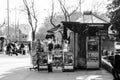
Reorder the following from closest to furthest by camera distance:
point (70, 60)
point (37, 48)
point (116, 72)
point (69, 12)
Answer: point (116, 72), point (70, 60), point (37, 48), point (69, 12)

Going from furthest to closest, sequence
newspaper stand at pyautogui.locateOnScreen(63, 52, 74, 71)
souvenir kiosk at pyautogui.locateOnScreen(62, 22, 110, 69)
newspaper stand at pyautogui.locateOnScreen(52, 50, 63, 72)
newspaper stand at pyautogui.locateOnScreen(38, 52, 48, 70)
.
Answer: souvenir kiosk at pyautogui.locateOnScreen(62, 22, 110, 69), newspaper stand at pyautogui.locateOnScreen(38, 52, 48, 70), newspaper stand at pyautogui.locateOnScreen(52, 50, 63, 72), newspaper stand at pyautogui.locateOnScreen(63, 52, 74, 71)

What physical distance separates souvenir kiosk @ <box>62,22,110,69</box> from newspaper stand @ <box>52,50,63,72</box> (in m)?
1.17

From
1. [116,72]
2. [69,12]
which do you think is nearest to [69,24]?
[116,72]

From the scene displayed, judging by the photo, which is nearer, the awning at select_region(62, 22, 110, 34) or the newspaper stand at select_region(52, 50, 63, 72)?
the newspaper stand at select_region(52, 50, 63, 72)

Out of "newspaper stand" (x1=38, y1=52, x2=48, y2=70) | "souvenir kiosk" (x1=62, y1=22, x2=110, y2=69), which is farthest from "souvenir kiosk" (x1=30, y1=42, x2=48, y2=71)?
"souvenir kiosk" (x1=62, y1=22, x2=110, y2=69)

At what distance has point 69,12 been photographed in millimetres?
47000

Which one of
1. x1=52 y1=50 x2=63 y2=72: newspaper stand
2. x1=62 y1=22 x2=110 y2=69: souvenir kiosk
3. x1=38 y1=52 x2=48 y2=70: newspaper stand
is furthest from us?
x1=62 y1=22 x2=110 y2=69: souvenir kiosk

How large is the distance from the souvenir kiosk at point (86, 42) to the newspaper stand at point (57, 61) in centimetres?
117

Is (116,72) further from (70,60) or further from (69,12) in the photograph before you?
(69,12)

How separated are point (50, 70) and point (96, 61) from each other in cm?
276

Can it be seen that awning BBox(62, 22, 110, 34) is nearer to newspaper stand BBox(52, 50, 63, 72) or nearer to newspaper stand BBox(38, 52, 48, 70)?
newspaper stand BBox(52, 50, 63, 72)

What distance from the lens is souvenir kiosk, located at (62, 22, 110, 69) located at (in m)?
15.4

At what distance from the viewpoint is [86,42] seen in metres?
15.8

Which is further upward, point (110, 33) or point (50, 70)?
point (110, 33)
